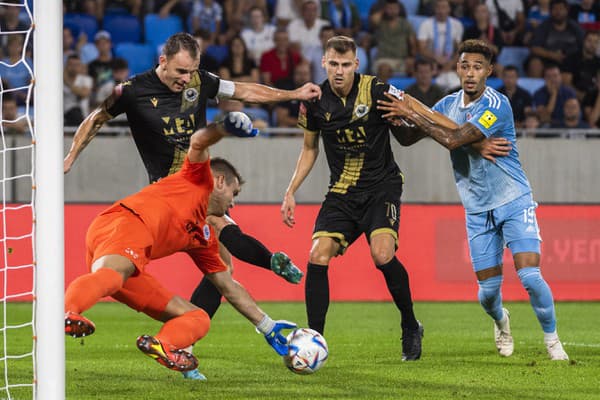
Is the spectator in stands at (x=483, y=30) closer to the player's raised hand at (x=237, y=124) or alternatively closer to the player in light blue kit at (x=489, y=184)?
the player in light blue kit at (x=489, y=184)

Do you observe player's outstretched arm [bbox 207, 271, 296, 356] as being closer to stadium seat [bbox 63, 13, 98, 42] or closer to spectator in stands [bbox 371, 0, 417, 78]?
spectator in stands [bbox 371, 0, 417, 78]

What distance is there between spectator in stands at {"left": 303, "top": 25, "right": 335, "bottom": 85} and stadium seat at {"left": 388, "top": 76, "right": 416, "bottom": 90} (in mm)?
963

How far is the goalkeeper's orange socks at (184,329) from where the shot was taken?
529 cm

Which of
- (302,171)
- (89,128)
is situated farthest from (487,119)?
(89,128)

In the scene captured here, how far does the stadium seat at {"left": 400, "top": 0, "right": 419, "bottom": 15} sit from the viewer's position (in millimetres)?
15555

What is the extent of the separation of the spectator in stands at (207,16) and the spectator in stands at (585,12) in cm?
509

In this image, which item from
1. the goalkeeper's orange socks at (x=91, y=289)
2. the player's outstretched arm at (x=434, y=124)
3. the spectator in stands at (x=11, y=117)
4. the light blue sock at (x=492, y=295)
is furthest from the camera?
the spectator in stands at (x=11, y=117)

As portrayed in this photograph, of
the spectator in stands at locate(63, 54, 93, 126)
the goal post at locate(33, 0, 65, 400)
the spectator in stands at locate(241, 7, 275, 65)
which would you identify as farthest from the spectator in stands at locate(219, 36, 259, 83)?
the goal post at locate(33, 0, 65, 400)

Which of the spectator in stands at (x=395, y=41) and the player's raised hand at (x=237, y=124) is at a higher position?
the spectator in stands at (x=395, y=41)

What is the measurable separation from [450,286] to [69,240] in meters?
4.48

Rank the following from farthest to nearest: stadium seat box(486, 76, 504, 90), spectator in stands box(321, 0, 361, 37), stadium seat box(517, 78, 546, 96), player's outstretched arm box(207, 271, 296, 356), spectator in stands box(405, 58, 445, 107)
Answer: spectator in stands box(321, 0, 361, 37)
stadium seat box(517, 78, 546, 96)
stadium seat box(486, 76, 504, 90)
spectator in stands box(405, 58, 445, 107)
player's outstretched arm box(207, 271, 296, 356)

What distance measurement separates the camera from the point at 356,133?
7199 millimetres

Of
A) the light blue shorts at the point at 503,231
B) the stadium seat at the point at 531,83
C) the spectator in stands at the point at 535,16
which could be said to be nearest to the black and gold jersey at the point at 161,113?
the light blue shorts at the point at 503,231

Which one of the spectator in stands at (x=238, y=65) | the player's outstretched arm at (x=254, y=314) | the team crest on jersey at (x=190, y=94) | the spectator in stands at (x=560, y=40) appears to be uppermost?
the spectator in stands at (x=560, y=40)
